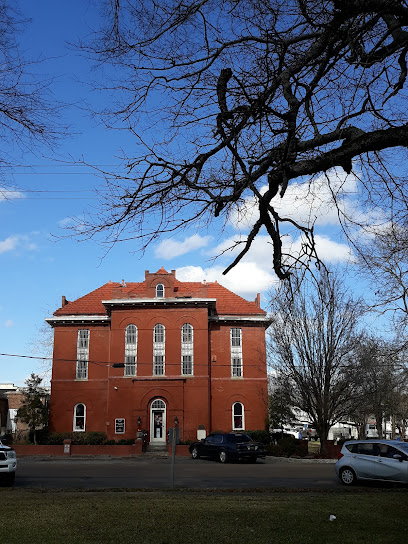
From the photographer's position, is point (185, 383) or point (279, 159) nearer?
point (279, 159)

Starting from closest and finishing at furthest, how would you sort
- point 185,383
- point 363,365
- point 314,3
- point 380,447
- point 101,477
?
1. point 314,3
2. point 380,447
3. point 101,477
4. point 363,365
5. point 185,383

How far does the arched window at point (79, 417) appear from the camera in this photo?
42.2 meters

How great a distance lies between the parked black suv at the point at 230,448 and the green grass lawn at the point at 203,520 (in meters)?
17.5

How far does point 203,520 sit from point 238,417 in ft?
112

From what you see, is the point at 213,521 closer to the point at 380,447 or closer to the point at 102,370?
the point at 380,447

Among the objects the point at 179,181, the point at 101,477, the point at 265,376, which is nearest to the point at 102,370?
the point at 265,376

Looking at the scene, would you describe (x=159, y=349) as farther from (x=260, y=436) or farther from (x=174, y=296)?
(x=260, y=436)

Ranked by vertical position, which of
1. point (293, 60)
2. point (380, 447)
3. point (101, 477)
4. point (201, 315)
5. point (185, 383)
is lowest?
point (101, 477)

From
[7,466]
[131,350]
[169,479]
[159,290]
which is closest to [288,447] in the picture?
[131,350]

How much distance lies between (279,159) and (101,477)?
1671 centimetres

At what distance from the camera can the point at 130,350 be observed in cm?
4172

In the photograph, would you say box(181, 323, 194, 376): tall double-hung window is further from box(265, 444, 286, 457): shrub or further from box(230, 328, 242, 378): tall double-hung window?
box(265, 444, 286, 457): shrub

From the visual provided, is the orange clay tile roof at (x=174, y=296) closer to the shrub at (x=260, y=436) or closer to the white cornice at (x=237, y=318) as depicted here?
the white cornice at (x=237, y=318)

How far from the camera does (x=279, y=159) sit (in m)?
5.82
